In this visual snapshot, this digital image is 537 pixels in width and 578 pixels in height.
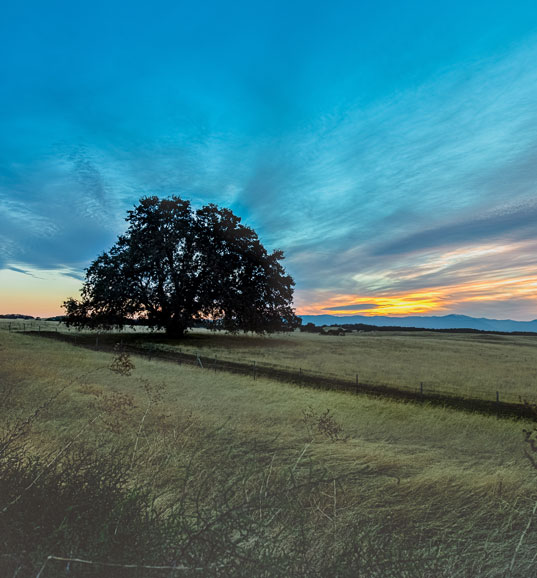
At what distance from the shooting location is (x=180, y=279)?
137ft

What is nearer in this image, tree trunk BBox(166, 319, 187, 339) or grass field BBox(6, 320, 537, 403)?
grass field BBox(6, 320, 537, 403)

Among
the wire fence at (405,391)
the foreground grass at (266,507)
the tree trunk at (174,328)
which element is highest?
the tree trunk at (174,328)

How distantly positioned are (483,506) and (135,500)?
3.23 m

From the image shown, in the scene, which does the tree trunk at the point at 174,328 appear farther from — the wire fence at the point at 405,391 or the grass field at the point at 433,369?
the wire fence at the point at 405,391

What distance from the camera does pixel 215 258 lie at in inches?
1651

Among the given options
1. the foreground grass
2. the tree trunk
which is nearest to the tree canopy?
the tree trunk

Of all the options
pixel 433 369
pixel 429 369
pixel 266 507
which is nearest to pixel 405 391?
pixel 429 369

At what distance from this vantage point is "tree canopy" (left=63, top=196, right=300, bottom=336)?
135 feet

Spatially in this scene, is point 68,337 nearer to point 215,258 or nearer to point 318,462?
point 215,258

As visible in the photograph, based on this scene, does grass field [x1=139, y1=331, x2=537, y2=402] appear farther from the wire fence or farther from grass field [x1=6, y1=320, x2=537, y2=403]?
the wire fence

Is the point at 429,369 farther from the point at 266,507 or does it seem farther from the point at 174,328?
the point at 266,507

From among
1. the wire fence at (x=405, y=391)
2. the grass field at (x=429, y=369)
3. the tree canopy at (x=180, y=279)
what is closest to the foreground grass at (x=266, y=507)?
the wire fence at (x=405, y=391)

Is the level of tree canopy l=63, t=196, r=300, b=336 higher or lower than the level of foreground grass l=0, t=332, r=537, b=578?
higher

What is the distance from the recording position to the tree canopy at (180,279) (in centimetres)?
4100
